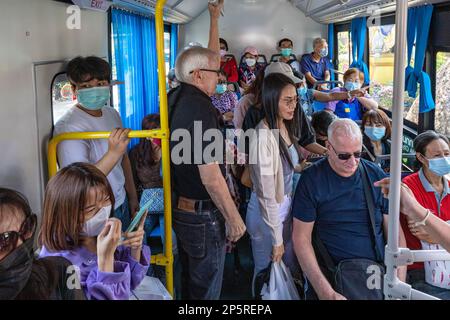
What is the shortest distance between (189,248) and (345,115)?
362cm

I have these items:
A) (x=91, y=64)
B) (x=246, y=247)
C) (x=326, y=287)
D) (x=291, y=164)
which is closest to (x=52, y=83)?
(x=91, y=64)

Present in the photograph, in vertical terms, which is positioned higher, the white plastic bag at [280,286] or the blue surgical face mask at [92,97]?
the blue surgical face mask at [92,97]

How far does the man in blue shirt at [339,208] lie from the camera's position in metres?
2.33

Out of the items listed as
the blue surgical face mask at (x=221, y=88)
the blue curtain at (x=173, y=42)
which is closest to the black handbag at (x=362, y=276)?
the blue surgical face mask at (x=221, y=88)

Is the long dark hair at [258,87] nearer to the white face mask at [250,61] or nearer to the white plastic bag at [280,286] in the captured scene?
the white plastic bag at [280,286]

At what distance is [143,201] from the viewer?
10.9 feet

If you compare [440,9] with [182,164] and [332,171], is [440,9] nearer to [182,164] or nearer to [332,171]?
[332,171]

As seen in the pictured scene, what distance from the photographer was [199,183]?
8.08 feet

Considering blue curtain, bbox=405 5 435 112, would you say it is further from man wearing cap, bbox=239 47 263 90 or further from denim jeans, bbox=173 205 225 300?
man wearing cap, bbox=239 47 263 90

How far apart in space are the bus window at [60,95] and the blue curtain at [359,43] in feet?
16.7

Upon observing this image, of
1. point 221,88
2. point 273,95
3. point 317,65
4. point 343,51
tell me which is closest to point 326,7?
point 317,65

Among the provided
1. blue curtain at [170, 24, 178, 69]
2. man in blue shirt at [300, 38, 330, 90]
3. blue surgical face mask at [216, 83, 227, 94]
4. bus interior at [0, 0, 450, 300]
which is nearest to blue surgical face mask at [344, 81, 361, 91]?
bus interior at [0, 0, 450, 300]

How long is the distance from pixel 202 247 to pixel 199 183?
13.7 inches

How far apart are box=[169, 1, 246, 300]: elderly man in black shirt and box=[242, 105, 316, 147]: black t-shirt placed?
414mm
